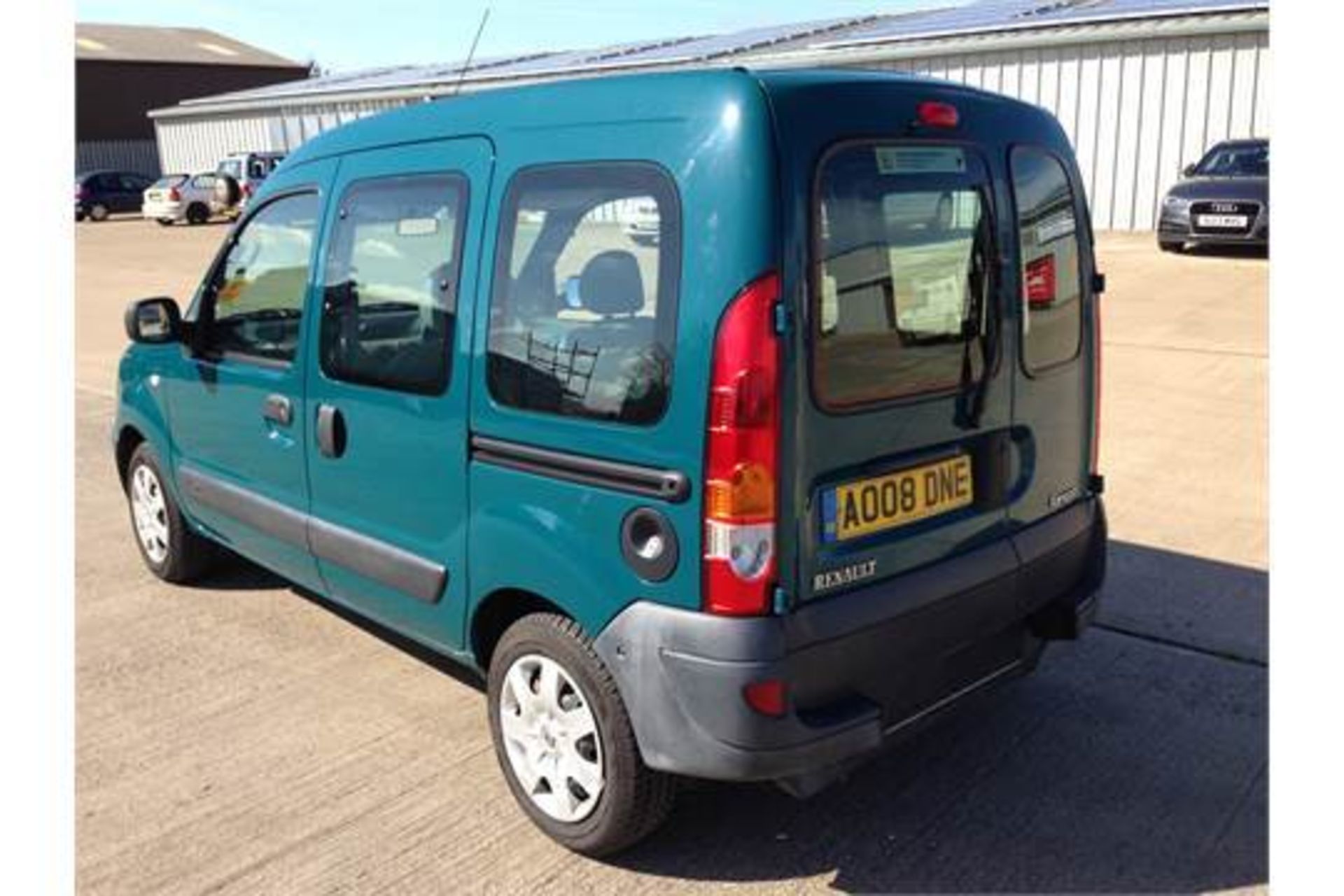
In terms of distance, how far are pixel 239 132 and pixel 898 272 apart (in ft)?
123

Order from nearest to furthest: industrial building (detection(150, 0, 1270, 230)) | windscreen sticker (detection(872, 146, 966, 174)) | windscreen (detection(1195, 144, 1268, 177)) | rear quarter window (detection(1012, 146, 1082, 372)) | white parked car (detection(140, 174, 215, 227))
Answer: windscreen sticker (detection(872, 146, 966, 174)) < rear quarter window (detection(1012, 146, 1082, 372)) < windscreen (detection(1195, 144, 1268, 177)) < industrial building (detection(150, 0, 1270, 230)) < white parked car (detection(140, 174, 215, 227))

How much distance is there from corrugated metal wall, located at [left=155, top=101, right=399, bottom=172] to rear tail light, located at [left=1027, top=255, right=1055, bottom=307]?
2549 centimetres

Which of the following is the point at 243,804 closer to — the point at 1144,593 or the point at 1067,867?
the point at 1067,867

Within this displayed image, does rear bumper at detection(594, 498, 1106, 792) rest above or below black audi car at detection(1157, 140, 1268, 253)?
below

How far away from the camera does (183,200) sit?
29734mm

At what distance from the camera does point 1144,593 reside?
15.4ft

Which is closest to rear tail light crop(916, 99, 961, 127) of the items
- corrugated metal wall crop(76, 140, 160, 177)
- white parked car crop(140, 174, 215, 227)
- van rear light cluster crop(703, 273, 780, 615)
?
van rear light cluster crop(703, 273, 780, 615)

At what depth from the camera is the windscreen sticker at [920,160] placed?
2721 millimetres

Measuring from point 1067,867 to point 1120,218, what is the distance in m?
16.9

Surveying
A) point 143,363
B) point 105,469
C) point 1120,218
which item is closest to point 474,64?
point 1120,218

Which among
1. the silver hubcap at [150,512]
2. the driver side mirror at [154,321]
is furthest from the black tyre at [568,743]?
the silver hubcap at [150,512]

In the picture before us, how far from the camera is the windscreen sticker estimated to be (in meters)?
2.72

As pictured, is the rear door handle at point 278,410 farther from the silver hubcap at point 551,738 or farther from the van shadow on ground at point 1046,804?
the van shadow on ground at point 1046,804

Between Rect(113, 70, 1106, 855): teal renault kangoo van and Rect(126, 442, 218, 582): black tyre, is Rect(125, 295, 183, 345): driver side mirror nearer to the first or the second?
Rect(126, 442, 218, 582): black tyre
